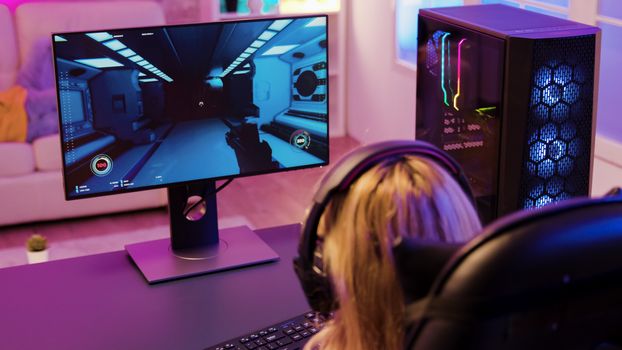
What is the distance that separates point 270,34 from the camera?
178cm

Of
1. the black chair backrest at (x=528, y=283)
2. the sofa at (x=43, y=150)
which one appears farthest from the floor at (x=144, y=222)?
the black chair backrest at (x=528, y=283)

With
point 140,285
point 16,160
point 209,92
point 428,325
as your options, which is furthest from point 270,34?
point 16,160

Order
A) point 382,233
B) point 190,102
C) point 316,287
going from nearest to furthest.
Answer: point 382,233 → point 316,287 → point 190,102

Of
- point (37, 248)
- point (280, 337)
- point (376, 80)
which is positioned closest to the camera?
point (280, 337)

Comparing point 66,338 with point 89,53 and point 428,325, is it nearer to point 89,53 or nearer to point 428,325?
point 89,53

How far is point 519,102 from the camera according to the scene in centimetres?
150

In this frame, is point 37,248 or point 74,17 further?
point 74,17

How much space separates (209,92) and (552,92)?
653mm

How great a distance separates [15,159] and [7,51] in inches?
24.3

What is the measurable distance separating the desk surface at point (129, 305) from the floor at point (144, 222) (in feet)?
6.82

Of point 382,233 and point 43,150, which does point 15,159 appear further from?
point 382,233

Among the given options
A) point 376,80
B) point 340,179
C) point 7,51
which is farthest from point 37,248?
point 376,80

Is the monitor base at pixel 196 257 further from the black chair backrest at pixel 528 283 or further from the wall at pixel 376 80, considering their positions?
the wall at pixel 376 80

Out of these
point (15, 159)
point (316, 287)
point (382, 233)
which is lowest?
point (15, 159)
